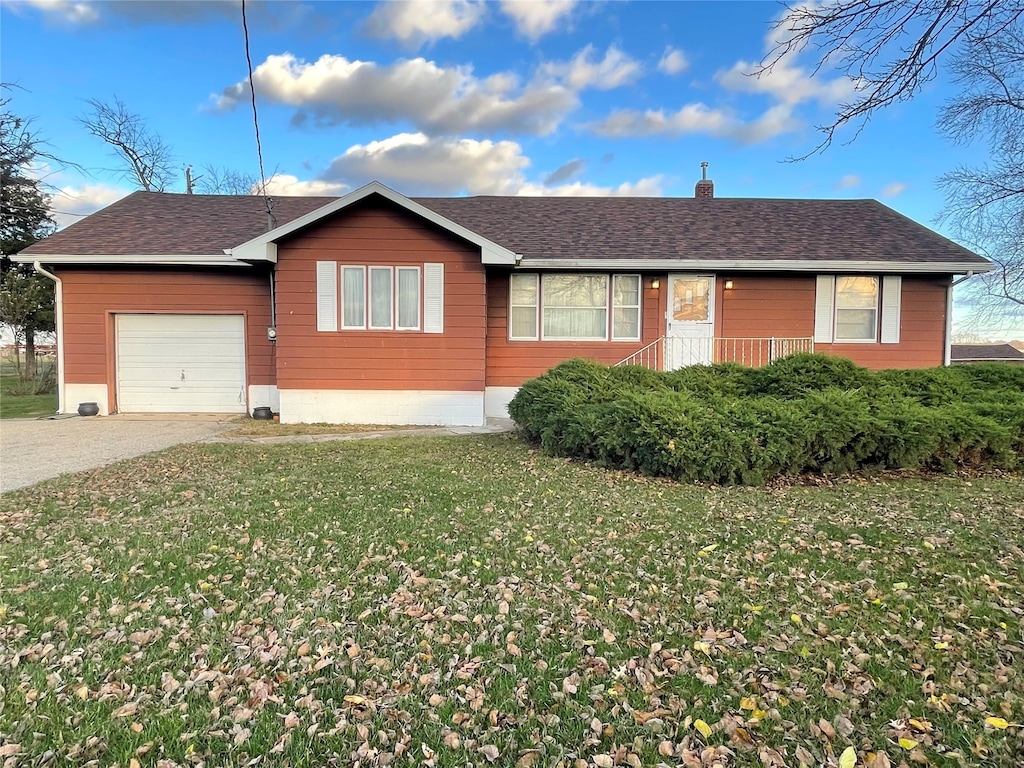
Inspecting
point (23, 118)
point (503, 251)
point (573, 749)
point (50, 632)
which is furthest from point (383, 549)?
point (23, 118)

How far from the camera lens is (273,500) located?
552 cm

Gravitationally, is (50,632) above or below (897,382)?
below

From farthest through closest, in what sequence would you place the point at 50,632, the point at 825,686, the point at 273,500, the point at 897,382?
1. the point at 897,382
2. the point at 273,500
3. the point at 50,632
4. the point at 825,686

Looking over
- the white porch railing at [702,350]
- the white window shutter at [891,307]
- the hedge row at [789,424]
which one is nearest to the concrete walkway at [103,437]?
the hedge row at [789,424]

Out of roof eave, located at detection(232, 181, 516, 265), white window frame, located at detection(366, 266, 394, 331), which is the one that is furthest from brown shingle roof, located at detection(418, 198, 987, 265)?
white window frame, located at detection(366, 266, 394, 331)

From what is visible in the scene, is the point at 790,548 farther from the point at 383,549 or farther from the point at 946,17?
the point at 946,17

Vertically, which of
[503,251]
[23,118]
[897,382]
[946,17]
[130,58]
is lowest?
[897,382]

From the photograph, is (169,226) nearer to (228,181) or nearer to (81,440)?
(81,440)

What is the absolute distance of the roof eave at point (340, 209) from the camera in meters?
9.77

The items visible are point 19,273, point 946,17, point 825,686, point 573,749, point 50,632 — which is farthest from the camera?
point 19,273

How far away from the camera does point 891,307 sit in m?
11.5

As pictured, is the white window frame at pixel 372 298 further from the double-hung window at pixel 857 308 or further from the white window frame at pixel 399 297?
the double-hung window at pixel 857 308

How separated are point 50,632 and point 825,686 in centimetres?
402

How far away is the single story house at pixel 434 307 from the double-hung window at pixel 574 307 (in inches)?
1.2
